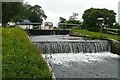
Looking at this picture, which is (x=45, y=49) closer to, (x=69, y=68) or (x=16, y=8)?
(x=69, y=68)

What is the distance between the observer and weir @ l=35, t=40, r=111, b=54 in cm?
2039

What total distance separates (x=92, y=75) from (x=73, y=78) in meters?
1.21

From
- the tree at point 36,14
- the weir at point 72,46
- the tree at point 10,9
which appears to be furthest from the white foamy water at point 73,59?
the tree at point 36,14

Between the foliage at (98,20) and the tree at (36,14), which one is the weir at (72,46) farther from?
the tree at (36,14)

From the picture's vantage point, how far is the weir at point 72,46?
803 inches

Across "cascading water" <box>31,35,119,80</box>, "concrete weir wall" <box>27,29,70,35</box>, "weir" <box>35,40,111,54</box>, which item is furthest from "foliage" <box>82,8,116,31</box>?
"cascading water" <box>31,35,119,80</box>

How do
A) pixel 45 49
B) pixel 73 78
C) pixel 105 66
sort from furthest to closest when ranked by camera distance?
pixel 45 49, pixel 105 66, pixel 73 78

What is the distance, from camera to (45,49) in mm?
20281

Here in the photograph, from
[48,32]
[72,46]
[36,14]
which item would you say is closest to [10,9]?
[48,32]

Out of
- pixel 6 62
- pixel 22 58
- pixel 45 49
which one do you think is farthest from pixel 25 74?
pixel 45 49

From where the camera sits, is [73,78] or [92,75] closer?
[73,78]

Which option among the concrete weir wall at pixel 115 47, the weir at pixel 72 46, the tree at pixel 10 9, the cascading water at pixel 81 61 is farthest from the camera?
the tree at pixel 10 9

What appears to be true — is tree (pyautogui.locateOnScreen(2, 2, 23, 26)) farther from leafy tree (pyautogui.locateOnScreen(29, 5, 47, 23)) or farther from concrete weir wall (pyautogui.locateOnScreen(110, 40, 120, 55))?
leafy tree (pyautogui.locateOnScreen(29, 5, 47, 23))

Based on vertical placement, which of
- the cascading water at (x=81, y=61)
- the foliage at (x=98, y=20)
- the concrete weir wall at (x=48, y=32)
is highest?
the foliage at (x=98, y=20)
